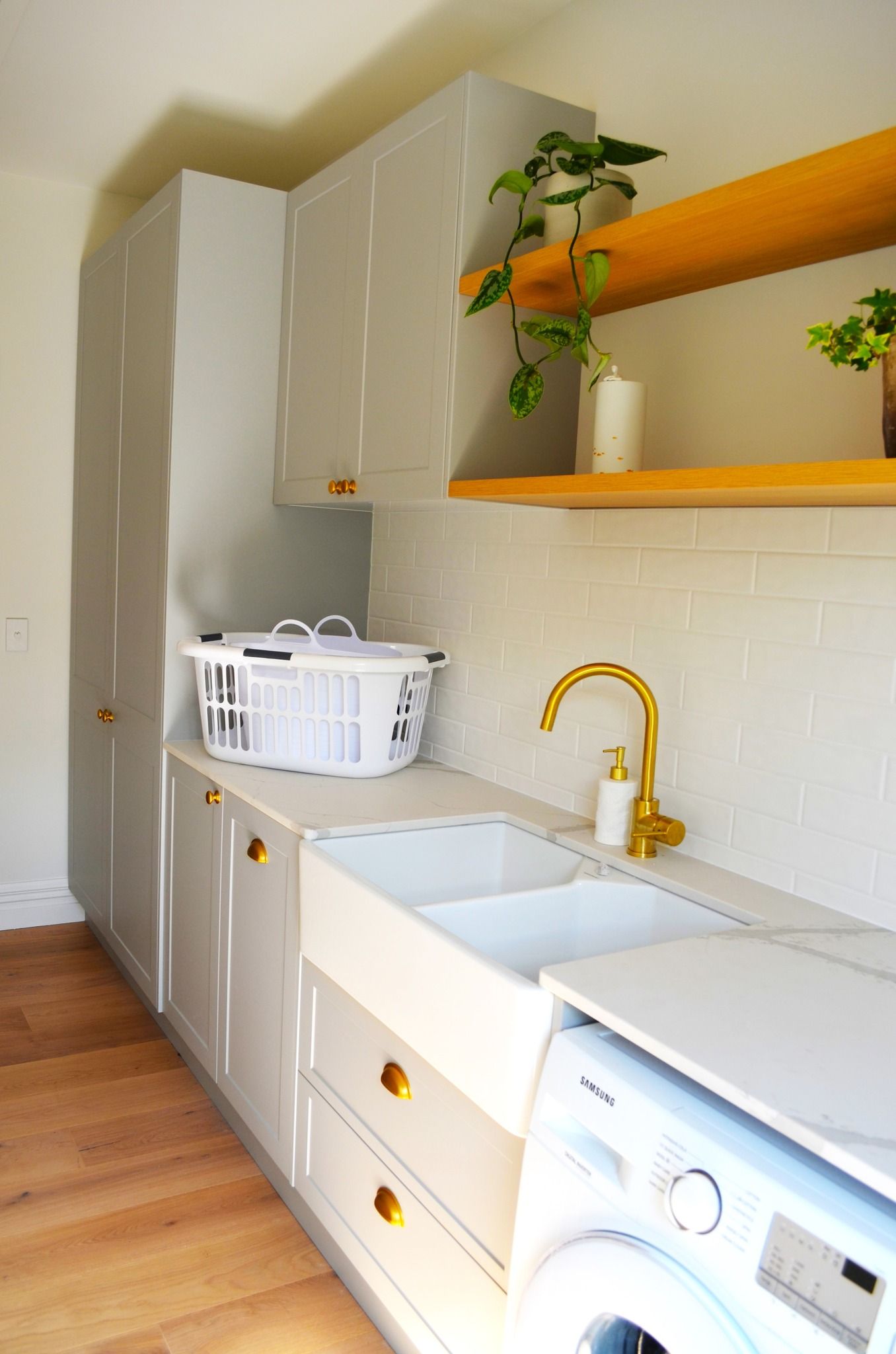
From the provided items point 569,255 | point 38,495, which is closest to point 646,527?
point 569,255

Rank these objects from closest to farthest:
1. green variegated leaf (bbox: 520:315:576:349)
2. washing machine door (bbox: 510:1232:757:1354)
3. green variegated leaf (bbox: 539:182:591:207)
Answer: washing machine door (bbox: 510:1232:757:1354), green variegated leaf (bbox: 539:182:591:207), green variegated leaf (bbox: 520:315:576:349)

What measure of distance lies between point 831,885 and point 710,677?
0.39 meters

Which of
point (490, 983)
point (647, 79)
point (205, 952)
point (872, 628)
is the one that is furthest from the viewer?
point (205, 952)

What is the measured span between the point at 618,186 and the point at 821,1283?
5.23 feet

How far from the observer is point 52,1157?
86.2 inches

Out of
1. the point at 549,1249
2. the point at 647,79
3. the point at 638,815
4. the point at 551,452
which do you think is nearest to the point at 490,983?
the point at 549,1249

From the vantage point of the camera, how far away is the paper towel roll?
1782mm

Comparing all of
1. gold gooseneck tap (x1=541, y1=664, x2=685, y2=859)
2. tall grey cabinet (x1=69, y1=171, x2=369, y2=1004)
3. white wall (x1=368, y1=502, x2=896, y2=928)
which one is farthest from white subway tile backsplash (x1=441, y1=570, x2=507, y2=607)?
gold gooseneck tap (x1=541, y1=664, x2=685, y2=859)

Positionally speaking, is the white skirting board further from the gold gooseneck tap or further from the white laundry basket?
the gold gooseneck tap

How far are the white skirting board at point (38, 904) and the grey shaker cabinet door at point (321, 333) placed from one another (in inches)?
66.8

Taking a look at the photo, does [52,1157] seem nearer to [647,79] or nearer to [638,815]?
[638,815]

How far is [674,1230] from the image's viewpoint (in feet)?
3.10

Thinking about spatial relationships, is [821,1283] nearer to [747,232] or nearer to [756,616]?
[756,616]

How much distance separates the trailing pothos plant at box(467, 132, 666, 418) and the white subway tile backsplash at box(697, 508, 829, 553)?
31 cm
